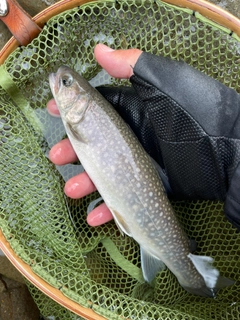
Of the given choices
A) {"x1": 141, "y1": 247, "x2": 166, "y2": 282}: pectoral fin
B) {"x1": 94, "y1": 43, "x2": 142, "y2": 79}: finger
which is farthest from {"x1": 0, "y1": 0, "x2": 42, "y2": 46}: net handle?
{"x1": 141, "y1": 247, "x2": 166, "y2": 282}: pectoral fin

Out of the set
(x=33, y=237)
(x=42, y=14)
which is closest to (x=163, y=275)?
(x=33, y=237)

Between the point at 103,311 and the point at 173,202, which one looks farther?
the point at 173,202

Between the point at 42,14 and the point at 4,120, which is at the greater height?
the point at 42,14

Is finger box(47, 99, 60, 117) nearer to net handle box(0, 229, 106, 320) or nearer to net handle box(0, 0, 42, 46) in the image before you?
net handle box(0, 0, 42, 46)

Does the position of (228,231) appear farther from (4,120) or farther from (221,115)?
(4,120)

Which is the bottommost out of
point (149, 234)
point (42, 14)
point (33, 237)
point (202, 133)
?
point (149, 234)

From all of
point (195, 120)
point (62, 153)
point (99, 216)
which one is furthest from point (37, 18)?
point (99, 216)

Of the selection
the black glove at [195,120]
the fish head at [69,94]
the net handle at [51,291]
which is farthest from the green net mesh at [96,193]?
the black glove at [195,120]
